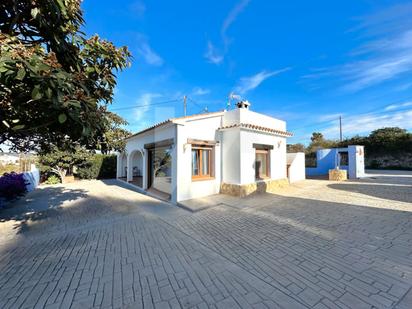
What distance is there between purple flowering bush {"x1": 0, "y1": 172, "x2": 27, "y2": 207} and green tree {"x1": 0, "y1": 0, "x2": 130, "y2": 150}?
772 cm

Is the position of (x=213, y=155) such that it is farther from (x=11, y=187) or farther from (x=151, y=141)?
(x=11, y=187)

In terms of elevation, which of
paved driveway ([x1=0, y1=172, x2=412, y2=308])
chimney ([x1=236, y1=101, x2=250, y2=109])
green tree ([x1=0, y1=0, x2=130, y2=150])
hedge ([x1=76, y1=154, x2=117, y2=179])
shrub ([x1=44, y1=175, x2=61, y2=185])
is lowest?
paved driveway ([x1=0, y1=172, x2=412, y2=308])

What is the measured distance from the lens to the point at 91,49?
383cm

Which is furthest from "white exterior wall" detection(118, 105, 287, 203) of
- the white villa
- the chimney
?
the chimney

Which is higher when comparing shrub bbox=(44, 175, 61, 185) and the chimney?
the chimney

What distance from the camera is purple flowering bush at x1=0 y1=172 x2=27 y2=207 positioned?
350 inches

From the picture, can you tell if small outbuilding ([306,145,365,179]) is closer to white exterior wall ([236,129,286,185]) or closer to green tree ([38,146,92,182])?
white exterior wall ([236,129,286,185])

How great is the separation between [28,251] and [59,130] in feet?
10.0

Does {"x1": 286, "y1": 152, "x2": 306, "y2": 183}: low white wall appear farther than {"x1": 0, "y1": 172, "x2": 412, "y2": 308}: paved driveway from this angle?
Yes

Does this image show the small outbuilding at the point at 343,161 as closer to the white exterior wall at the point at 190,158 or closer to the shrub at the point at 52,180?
the white exterior wall at the point at 190,158

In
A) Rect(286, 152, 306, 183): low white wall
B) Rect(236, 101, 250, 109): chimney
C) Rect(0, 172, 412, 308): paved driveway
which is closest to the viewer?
Rect(0, 172, 412, 308): paved driveway

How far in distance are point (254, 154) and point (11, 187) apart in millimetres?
13075

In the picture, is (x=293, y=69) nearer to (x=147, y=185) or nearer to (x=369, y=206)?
(x=369, y=206)

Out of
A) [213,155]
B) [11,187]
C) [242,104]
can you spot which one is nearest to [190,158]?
[213,155]
